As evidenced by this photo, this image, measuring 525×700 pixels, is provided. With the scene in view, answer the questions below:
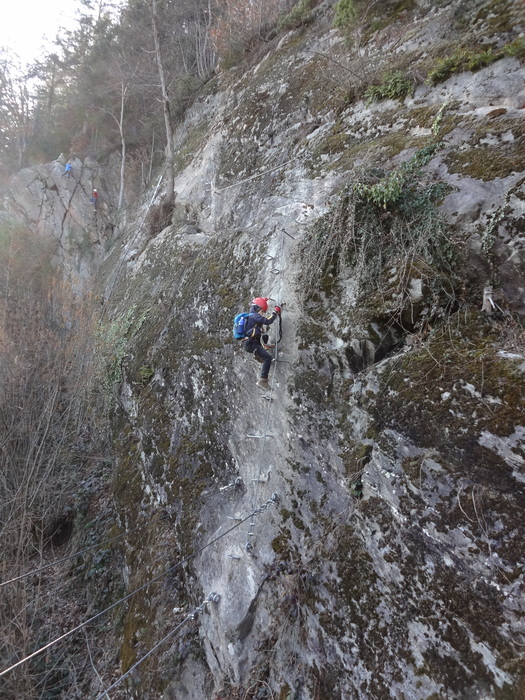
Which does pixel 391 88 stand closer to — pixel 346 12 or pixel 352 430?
pixel 346 12

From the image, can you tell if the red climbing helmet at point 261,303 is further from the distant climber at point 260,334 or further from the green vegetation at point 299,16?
the green vegetation at point 299,16

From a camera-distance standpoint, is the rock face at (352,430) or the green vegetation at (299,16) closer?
the rock face at (352,430)

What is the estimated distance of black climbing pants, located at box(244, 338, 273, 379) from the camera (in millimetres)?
5488

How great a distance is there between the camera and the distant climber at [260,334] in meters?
5.40

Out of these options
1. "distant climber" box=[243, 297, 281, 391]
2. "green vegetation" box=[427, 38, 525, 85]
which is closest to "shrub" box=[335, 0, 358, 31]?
"green vegetation" box=[427, 38, 525, 85]

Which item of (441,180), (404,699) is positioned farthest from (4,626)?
(441,180)

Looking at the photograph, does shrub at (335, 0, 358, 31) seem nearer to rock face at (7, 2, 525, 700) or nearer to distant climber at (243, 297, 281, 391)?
rock face at (7, 2, 525, 700)

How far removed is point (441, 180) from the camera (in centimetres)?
465

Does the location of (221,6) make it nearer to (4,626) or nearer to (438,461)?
(438,461)

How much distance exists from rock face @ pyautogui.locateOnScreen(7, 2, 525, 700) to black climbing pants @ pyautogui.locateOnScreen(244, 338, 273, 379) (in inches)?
6.7

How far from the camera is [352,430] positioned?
4438mm

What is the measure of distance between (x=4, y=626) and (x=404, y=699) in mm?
7472

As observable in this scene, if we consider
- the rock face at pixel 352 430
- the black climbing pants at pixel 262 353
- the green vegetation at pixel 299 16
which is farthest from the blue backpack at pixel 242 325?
the green vegetation at pixel 299 16

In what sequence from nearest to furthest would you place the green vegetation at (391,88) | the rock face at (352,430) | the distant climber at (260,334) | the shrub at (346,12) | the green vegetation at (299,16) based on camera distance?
the rock face at (352,430) → the distant climber at (260,334) → the green vegetation at (391,88) → the shrub at (346,12) → the green vegetation at (299,16)
